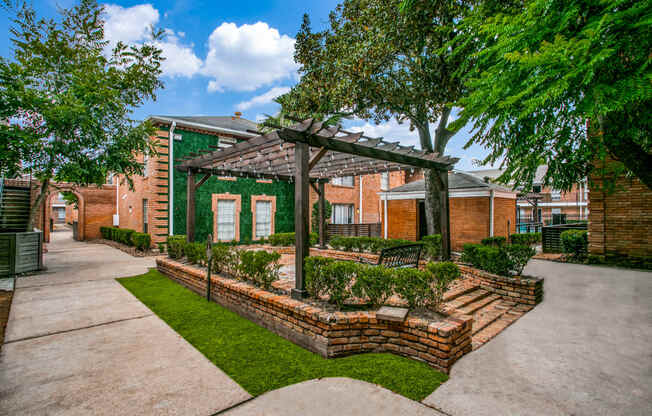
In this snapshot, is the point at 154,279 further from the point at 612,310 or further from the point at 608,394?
the point at 612,310

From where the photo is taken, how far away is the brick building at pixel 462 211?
44.7 feet

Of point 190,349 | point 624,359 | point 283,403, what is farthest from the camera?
point 190,349

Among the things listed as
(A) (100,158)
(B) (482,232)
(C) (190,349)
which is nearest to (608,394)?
(C) (190,349)

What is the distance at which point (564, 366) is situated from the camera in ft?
11.7

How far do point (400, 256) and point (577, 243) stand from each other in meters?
8.34

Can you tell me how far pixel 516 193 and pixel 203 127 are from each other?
52.5 feet

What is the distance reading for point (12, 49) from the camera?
8.89 metres

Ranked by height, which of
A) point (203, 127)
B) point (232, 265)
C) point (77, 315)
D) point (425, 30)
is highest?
point (425, 30)

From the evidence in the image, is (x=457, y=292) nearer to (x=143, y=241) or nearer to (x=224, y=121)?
(x=143, y=241)

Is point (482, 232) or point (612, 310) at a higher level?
point (482, 232)

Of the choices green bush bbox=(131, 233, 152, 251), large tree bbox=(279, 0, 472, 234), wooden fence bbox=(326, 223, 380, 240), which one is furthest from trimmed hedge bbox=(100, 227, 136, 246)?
large tree bbox=(279, 0, 472, 234)

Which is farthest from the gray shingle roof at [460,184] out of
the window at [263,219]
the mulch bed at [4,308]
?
the mulch bed at [4,308]

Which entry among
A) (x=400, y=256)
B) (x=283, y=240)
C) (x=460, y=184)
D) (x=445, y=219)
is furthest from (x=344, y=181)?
(x=400, y=256)

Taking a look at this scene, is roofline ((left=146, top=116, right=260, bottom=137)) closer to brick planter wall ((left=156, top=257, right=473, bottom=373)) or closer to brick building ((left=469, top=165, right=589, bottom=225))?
brick planter wall ((left=156, top=257, right=473, bottom=373))
